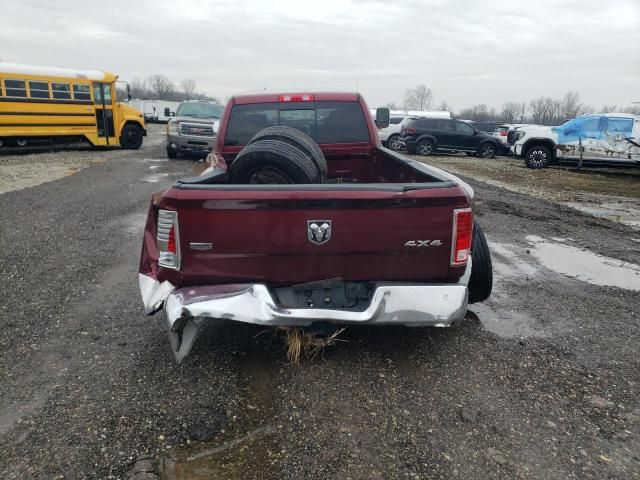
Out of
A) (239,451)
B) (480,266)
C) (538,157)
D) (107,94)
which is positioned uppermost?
(107,94)

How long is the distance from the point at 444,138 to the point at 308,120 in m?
17.2

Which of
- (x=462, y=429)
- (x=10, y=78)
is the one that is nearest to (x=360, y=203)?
(x=462, y=429)

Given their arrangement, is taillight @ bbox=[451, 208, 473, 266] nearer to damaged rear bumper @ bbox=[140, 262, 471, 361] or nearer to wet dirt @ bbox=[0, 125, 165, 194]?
damaged rear bumper @ bbox=[140, 262, 471, 361]

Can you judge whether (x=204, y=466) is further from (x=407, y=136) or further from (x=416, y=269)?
(x=407, y=136)

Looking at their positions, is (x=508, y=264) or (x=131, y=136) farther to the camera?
(x=131, y=136)

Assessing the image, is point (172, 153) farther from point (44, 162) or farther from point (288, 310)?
point (288, 310)

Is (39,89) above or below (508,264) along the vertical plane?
above

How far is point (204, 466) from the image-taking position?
89.0 inches

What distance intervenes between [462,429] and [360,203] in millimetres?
1344

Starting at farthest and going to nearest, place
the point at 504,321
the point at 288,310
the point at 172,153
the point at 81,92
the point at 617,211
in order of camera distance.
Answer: the point at 81,92 → the point at 172,153 → the point at 617,211 → the point at 504,321 → the point at 288,310

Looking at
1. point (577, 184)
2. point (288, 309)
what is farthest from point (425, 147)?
point (288, 309)

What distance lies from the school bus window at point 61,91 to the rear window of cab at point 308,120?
1362cm

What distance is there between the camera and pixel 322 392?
9.47 ft

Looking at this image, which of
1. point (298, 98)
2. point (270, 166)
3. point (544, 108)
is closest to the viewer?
point (270, 166)
